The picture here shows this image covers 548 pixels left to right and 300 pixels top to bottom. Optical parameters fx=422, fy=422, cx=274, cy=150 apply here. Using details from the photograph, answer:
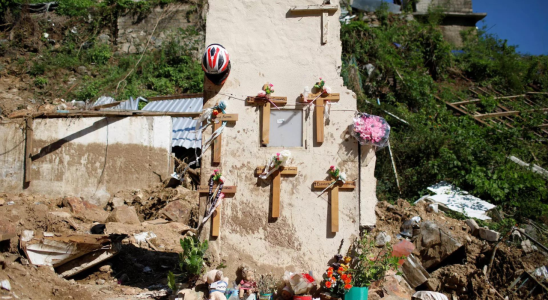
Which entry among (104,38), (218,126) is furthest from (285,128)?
(104,38)

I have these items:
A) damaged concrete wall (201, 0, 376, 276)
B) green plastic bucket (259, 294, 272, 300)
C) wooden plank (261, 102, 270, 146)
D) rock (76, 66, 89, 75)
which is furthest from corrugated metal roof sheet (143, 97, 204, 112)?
green plastic bucket (259, 294, 272, 300)

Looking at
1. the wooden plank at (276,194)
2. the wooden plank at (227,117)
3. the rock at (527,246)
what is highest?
the wooden plank at (227,117)

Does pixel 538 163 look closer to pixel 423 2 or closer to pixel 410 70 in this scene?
pixel 410 70

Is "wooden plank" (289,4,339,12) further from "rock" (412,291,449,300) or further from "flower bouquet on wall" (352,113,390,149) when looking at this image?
"rock" (412,291,449,300)

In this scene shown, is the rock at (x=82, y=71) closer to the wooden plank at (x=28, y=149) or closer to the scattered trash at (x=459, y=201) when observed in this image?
the wooden plank at (x=28, y=149)

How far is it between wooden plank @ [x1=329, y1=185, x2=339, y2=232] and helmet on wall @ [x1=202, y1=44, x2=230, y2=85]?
7.62ft

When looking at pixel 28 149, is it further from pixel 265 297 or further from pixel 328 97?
pixel 328 97

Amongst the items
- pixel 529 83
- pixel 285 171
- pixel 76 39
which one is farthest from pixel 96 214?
pixel 529 83

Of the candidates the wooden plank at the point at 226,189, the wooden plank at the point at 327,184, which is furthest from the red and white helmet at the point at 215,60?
the wooden plank at the point at 327,184

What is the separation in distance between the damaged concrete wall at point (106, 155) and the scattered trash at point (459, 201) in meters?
6.55

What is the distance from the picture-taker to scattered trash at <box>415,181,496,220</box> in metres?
9.29

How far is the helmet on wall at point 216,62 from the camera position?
5.98m

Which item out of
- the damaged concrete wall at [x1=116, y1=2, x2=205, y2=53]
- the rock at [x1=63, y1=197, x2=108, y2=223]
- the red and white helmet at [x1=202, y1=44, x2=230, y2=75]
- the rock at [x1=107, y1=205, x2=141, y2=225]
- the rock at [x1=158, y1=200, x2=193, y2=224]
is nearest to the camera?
the red and white helmet at [x1=202, y1=44, x2=230, y2=75]

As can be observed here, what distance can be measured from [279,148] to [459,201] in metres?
5.55
